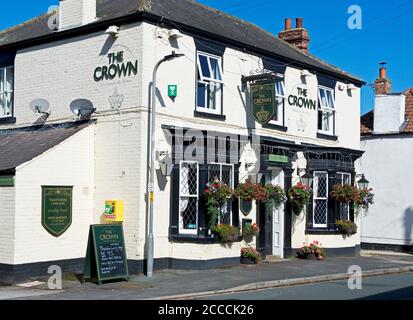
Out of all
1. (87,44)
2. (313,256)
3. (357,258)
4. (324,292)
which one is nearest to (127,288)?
(324,292)

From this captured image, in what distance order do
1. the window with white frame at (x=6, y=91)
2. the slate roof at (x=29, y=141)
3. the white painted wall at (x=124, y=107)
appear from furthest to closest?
1. the window with white frame at (x=6, y=91)
2. the white painted wall at (x=124, y=107)
3. the slate roof at (x=29, y=141)

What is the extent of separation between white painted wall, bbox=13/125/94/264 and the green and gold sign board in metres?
0.12

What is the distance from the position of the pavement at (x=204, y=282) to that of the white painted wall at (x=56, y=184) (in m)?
0.94

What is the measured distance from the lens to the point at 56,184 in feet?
50.4

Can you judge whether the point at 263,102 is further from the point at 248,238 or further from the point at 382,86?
the point at 382,86

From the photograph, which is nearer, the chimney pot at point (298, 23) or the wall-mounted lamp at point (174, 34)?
the wall-mounted lamp at point (174, 34)

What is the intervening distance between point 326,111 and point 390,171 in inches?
200

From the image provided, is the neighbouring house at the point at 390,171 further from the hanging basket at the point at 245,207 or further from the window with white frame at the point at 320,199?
the hanging basket at the point at 245,207

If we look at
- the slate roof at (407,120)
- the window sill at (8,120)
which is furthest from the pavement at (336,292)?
the slate roof at (407,120)

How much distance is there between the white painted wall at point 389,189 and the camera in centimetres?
2478

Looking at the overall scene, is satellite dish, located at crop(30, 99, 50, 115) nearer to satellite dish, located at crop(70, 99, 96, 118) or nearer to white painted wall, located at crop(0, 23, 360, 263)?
white painted wall, located at crop(0, 23, 360, 263)

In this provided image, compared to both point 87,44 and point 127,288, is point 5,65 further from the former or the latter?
point 127,288

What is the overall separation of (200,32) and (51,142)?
497 cm

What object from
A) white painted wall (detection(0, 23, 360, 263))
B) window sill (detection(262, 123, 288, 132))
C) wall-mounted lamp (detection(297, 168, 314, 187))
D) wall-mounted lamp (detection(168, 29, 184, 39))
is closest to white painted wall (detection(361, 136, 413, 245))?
wall-mounted lamp (detection(297, 168, 314, 187))
